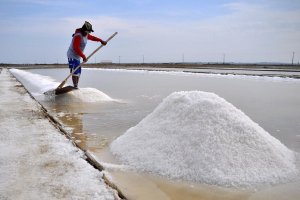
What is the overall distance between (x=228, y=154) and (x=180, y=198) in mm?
628

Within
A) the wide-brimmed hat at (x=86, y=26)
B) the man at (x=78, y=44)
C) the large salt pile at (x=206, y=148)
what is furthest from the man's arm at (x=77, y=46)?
the large salt pile at (x=206, y=148)

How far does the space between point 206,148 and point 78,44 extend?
4927mm

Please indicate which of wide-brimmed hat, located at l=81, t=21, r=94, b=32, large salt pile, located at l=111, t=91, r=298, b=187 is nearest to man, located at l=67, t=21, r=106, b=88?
wide-brimmed hat, located at l=81, t=21, r=94, b=32

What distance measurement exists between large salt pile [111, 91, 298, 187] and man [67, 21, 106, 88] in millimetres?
4058

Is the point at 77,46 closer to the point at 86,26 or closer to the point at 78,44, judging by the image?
the point at 78,44

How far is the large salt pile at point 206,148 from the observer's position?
2.42m

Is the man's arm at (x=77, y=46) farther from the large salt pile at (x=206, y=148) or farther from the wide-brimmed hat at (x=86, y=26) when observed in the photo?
the large salt pile at (x=206, y=148)

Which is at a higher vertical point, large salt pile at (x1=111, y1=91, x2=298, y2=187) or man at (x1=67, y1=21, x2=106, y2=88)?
man at (x1=67, y1=21, x2=106, y2=88)

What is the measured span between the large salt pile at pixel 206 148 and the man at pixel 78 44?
406cm

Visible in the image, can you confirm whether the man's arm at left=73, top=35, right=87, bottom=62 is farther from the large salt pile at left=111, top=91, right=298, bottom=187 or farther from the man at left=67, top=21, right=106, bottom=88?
the large salt pile at left=111, top=91, right=298, bottom=187

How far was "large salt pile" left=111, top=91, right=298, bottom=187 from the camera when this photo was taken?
2.42 m

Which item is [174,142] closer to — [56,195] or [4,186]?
[56,195]

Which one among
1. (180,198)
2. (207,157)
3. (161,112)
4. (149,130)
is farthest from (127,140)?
(180,198)

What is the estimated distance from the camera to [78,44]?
6.85m
